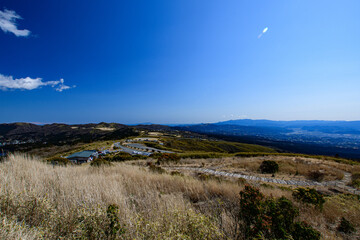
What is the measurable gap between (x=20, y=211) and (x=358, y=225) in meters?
7.67

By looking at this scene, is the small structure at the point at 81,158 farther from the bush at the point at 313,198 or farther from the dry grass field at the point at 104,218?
the bush at the point at 313,198

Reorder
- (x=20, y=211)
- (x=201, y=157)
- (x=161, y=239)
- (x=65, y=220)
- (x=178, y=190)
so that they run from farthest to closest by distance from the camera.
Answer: (x=201, y=157)
(x=178, y=190)
(x=20, y=211)
(x=65, y=220)
(x=161, y=239)

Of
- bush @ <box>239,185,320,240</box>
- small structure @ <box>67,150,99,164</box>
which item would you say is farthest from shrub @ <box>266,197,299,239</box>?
small structure @ <box>67,150,99,164</box>

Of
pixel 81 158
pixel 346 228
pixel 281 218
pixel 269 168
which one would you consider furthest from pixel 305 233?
pixel 81 158

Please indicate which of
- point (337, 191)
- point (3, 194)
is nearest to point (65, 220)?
point (3, 194)

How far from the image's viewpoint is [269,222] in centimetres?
234

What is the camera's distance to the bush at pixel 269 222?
2.18 metres

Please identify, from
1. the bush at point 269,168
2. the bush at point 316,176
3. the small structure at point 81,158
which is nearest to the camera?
the bush at point 316,176

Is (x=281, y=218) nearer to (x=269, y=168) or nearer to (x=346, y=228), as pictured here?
(x=346, y=228)

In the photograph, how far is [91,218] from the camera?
2.10 metres

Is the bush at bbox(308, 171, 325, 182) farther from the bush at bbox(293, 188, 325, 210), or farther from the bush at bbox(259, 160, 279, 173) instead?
the bush at bbox(293, 188, 325, 210)

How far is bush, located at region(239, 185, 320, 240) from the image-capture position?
218 centimetres

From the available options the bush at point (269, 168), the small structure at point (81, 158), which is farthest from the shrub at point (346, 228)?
the small structure at point (81, 158)

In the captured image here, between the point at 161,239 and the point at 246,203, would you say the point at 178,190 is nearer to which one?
the point at 246,203
